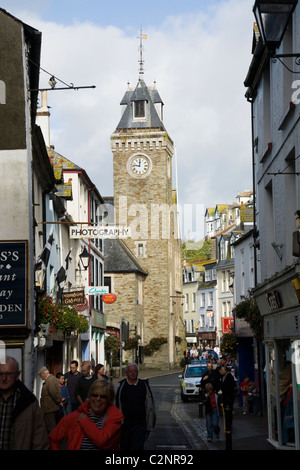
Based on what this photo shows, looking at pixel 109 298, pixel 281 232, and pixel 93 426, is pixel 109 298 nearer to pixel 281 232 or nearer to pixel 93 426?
pixel 281 232

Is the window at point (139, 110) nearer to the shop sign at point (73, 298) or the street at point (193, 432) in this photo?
the street at point (193, 432)

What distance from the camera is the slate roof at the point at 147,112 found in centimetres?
7162

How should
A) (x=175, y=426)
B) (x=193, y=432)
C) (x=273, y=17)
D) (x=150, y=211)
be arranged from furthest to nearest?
1. (x=150, y=211)
2. (x=175, y=426)
3. (x=193, y=432)
4. (x=273, y=17)

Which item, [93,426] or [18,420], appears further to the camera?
[93,426]

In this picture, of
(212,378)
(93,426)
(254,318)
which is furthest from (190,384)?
(93,426)

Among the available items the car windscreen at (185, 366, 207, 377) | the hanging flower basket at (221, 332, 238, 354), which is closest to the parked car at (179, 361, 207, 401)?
the car windscreen at (185, 366, 207, 377)

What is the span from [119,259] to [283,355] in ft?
169

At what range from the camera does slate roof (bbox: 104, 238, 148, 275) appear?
64.4 m

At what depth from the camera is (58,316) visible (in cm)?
2298

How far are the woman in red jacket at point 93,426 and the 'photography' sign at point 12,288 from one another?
869 centimetres

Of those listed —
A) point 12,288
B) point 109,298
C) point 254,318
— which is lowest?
point 254,318

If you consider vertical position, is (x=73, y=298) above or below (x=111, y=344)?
above
